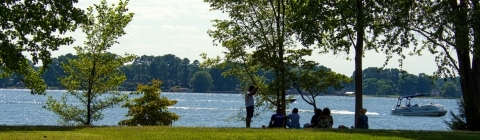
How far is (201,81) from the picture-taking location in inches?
7303

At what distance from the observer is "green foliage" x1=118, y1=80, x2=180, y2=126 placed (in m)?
38.5

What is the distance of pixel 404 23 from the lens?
1152 inches

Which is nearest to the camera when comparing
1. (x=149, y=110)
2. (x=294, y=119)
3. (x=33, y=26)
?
(x=33, y=26)

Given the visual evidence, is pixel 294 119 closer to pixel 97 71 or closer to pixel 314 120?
pixel 314 120

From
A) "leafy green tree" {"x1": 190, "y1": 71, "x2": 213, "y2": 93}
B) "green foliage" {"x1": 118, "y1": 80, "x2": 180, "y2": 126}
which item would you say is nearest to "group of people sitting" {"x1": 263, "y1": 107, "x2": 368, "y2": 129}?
"green foliage" {"x1": 118, "y1": 80, "x2": 180, "y2": 126}

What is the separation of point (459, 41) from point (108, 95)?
19.6m

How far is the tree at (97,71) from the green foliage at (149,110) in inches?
33.4

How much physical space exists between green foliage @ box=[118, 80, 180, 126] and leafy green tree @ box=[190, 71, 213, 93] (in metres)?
137

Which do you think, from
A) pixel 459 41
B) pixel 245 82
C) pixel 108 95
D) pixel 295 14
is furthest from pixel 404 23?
pixel 108 95

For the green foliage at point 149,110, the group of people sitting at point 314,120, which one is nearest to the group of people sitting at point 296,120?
the group of people sitting at point 314,120

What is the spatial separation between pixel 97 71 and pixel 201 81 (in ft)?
484

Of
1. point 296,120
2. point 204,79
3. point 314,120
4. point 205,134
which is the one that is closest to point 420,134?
point 314,120

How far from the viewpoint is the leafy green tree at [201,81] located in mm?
178875

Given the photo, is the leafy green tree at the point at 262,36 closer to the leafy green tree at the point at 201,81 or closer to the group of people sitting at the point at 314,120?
the group of people sitting at the point at 314,120
